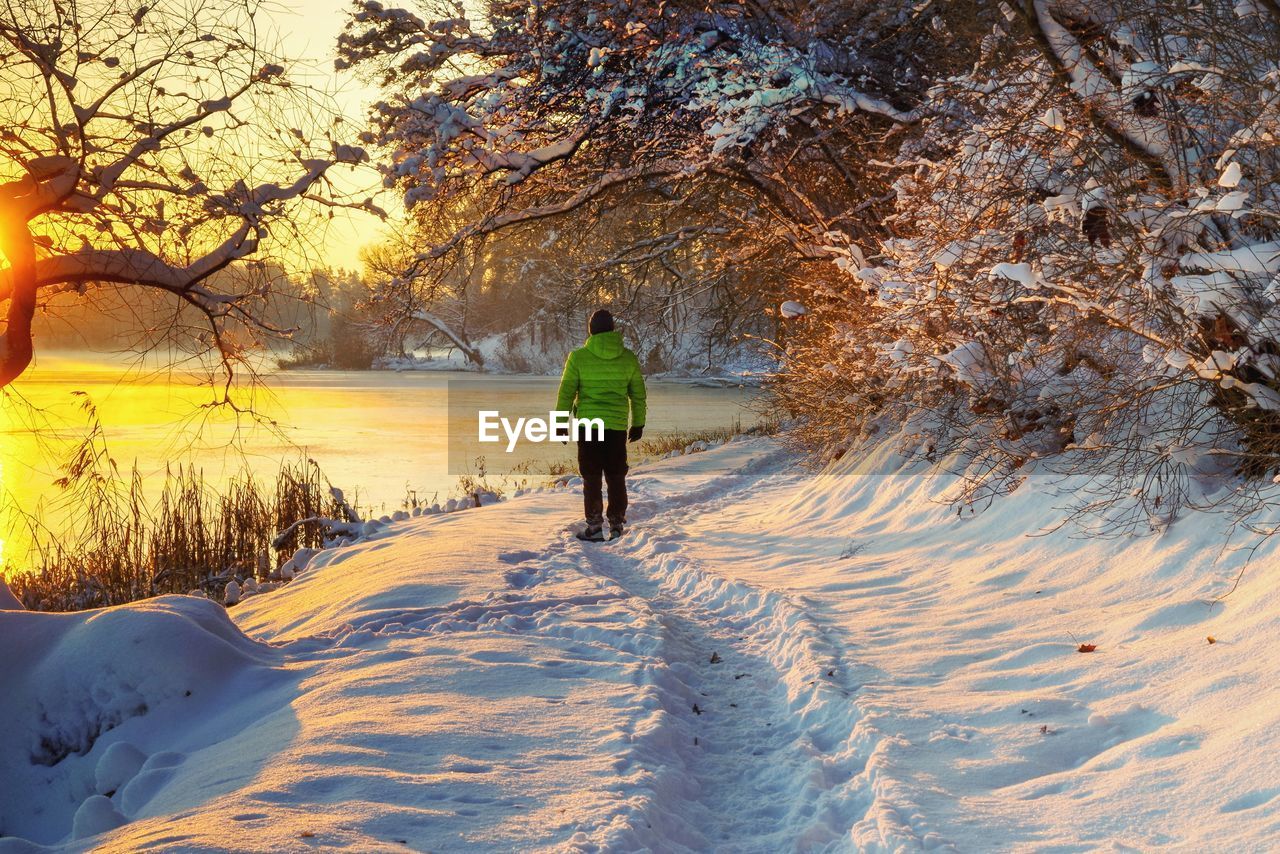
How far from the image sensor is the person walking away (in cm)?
990

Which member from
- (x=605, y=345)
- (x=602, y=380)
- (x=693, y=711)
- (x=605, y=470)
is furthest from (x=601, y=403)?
(x=693, y=711)

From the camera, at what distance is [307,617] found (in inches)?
277

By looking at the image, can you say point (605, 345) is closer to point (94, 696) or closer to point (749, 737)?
point (749, 737)

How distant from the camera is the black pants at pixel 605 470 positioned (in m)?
9.96

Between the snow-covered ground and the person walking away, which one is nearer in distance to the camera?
the snow-covered ground

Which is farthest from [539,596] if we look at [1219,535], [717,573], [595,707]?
[1219,535]

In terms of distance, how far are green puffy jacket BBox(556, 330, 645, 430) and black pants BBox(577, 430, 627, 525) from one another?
0.58 feet

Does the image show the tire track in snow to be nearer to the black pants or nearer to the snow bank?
the snow bank

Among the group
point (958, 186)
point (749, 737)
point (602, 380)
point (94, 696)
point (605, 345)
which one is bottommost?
point (749, 737)

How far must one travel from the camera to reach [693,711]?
16.6ft

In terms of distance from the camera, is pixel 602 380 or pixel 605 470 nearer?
pixel 602 380

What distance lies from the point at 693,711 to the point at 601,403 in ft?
17.1

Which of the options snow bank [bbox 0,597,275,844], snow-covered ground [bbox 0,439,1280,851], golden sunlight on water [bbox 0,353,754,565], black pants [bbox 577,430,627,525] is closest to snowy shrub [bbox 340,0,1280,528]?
snow-covered ground [bbox 0,439,1280,851]

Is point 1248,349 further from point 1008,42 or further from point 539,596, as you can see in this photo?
point 539,596
